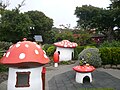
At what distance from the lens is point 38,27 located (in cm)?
4575

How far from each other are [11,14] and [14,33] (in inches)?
122

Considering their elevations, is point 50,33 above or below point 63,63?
above

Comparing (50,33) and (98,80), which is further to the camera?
(50,33)

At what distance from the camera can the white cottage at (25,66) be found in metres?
7.52

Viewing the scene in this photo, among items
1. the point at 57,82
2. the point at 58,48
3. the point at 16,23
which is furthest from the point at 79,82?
the point at 16,23

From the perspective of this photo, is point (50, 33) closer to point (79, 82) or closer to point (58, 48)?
point (58, 48)

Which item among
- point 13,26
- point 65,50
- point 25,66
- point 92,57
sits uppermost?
point 13,26

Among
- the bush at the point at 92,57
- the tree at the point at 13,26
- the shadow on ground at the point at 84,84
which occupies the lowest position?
the shadow on ground at the point at 84,84

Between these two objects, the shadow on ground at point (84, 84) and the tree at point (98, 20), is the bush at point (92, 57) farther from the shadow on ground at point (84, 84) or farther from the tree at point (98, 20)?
the tree at point (98, 20)

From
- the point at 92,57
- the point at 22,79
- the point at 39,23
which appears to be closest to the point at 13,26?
the point at 39,23

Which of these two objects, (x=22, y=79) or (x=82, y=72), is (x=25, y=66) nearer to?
(x=22, y=79)

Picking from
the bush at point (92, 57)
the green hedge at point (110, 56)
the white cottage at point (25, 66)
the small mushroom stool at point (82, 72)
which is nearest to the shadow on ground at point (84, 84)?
the small mushroom stool at point (82, 72)

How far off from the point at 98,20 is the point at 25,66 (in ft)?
83.6

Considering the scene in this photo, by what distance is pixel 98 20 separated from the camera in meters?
31.8
